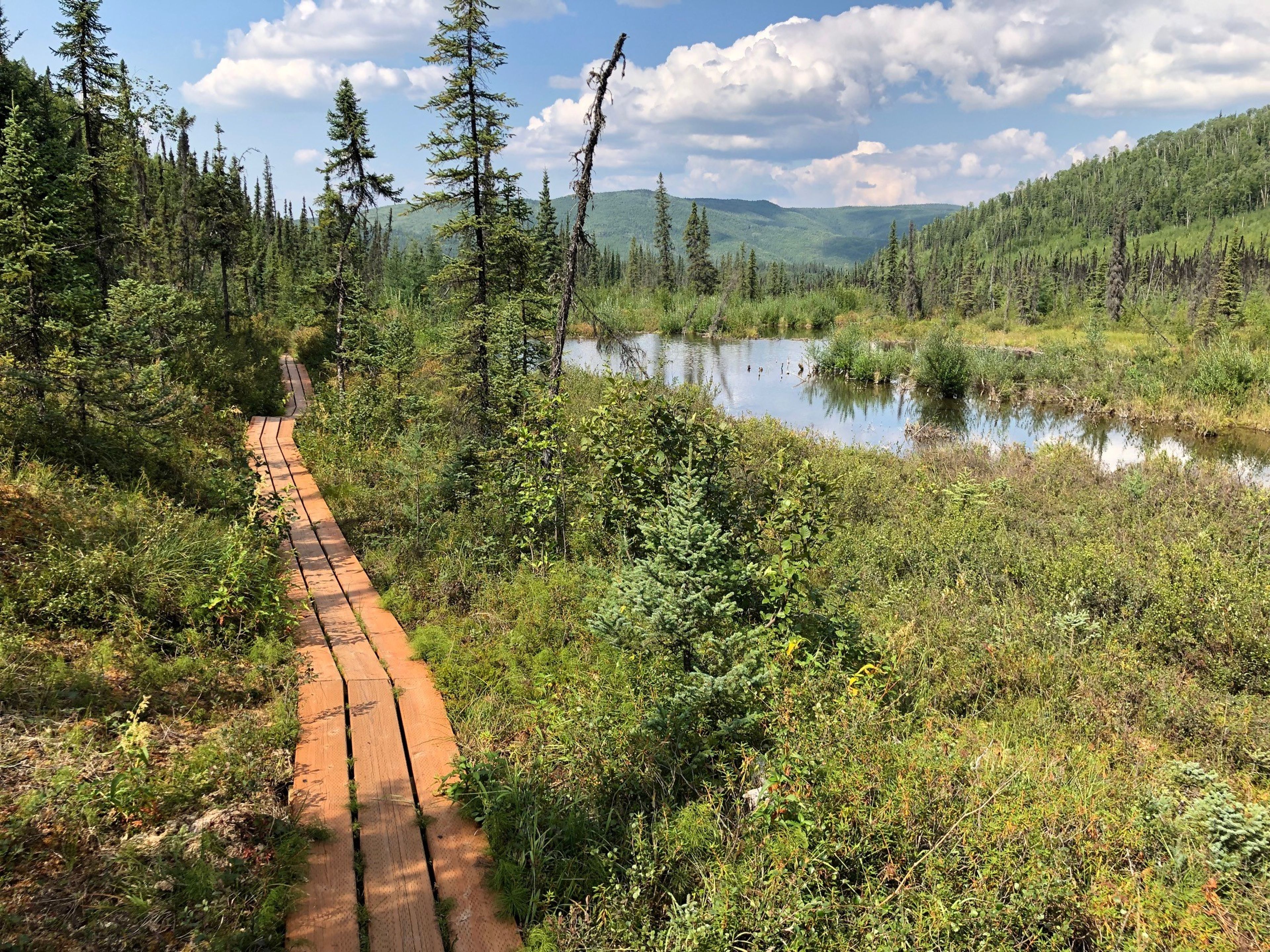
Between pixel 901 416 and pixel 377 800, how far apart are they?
73.7 feet

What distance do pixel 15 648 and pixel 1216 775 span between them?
7962 millimetres

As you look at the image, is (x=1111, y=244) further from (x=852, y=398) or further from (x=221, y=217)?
(x=221, y=217)

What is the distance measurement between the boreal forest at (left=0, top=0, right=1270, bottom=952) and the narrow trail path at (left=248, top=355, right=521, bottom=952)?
0.08 feet

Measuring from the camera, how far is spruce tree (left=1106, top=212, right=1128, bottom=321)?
44250mm

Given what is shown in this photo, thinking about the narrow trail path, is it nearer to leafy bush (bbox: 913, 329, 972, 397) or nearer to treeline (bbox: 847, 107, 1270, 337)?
leafy bush (bbox: 913, 329, 972, 397)

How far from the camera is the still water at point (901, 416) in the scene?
1716cm

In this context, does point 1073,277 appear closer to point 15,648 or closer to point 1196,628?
point 1196,628

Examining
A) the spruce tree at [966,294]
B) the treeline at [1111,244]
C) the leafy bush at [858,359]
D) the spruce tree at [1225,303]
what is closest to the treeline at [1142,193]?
the treeline at [1111,244]

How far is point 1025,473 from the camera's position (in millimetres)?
13492

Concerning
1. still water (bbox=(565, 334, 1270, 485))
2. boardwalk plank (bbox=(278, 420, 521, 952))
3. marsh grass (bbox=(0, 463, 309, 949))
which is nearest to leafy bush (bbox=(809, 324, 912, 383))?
still water (bbox=(565, 334, 1270, 485))

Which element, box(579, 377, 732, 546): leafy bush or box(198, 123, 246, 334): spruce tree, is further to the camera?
box(198, 123, 246, 334): spruce tree

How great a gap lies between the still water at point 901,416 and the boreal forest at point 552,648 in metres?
3.05

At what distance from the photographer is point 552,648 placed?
6230 millimetres

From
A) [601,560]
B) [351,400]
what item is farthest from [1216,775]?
[351,400]
